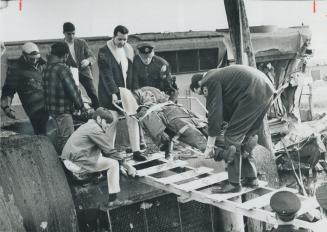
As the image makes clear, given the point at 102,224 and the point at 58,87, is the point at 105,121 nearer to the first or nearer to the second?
the point at 58,87

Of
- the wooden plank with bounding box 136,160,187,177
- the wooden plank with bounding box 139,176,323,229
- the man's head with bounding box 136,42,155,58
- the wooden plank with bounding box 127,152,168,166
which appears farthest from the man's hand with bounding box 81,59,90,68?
the wooden plank with bounding box 139,176,323,229

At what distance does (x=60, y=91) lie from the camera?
6.24 m

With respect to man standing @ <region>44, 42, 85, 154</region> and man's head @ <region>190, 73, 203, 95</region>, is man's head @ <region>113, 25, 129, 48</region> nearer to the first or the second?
man standing @ <region>44, 42, 85, 154</region>

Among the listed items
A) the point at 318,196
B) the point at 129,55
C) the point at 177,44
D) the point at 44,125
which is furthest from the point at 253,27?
the point at 44,125

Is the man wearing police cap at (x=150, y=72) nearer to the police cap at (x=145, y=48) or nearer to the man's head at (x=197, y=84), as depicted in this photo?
the police cap at (x=145, y=48)

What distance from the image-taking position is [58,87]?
6.22m

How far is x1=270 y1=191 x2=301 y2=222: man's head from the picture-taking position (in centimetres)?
423

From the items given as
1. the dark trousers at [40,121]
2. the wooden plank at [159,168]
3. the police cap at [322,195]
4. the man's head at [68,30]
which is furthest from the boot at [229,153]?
the police cap at [322,195]

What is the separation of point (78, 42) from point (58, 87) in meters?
1.58

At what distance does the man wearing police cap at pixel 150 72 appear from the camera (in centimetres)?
730

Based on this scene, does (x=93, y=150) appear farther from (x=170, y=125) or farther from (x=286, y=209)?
(x=286, y=209)

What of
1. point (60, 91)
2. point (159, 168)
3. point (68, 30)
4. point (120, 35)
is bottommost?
point (159, 168)

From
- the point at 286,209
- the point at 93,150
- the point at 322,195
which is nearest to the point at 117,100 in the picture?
the point at 93,150

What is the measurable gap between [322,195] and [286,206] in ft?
27.6
